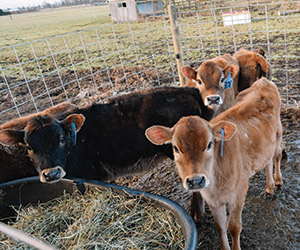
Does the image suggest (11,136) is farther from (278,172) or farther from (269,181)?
(278,172)

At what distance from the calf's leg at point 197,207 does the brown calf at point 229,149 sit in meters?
0.49

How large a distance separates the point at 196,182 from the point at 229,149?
0.72 metres

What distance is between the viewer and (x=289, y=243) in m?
2.94

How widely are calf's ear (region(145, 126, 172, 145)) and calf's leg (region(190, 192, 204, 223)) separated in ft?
3.32

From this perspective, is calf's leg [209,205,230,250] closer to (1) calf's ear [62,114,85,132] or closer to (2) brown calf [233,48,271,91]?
(1) calf's ear [62,114,85,132]

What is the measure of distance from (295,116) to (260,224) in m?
2.81

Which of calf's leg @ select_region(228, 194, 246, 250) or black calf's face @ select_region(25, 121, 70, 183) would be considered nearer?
calf's leg @ select_region(228, 194, 246, 250)

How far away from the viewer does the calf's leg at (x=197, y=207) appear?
3.40 m

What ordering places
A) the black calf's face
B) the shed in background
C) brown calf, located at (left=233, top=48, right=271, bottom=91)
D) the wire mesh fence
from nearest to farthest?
the black calf's face
brown calf, located at (left=233, top=48, right=271, bottom=91)
the wire mesh fence
the shed in background

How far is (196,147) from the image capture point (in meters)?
2.44

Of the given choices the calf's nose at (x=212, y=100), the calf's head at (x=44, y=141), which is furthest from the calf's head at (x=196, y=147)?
the calf's nose at (x=212, y=100)

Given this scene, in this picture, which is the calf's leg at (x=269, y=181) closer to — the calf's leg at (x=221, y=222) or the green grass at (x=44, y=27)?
the calf's leg at (x=221, y=222)

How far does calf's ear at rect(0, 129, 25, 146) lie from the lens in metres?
3.02

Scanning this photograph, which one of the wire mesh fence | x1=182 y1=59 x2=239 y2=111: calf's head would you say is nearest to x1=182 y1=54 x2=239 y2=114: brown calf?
x1=182 y1=59 x2=239 y2=111: calf's head
